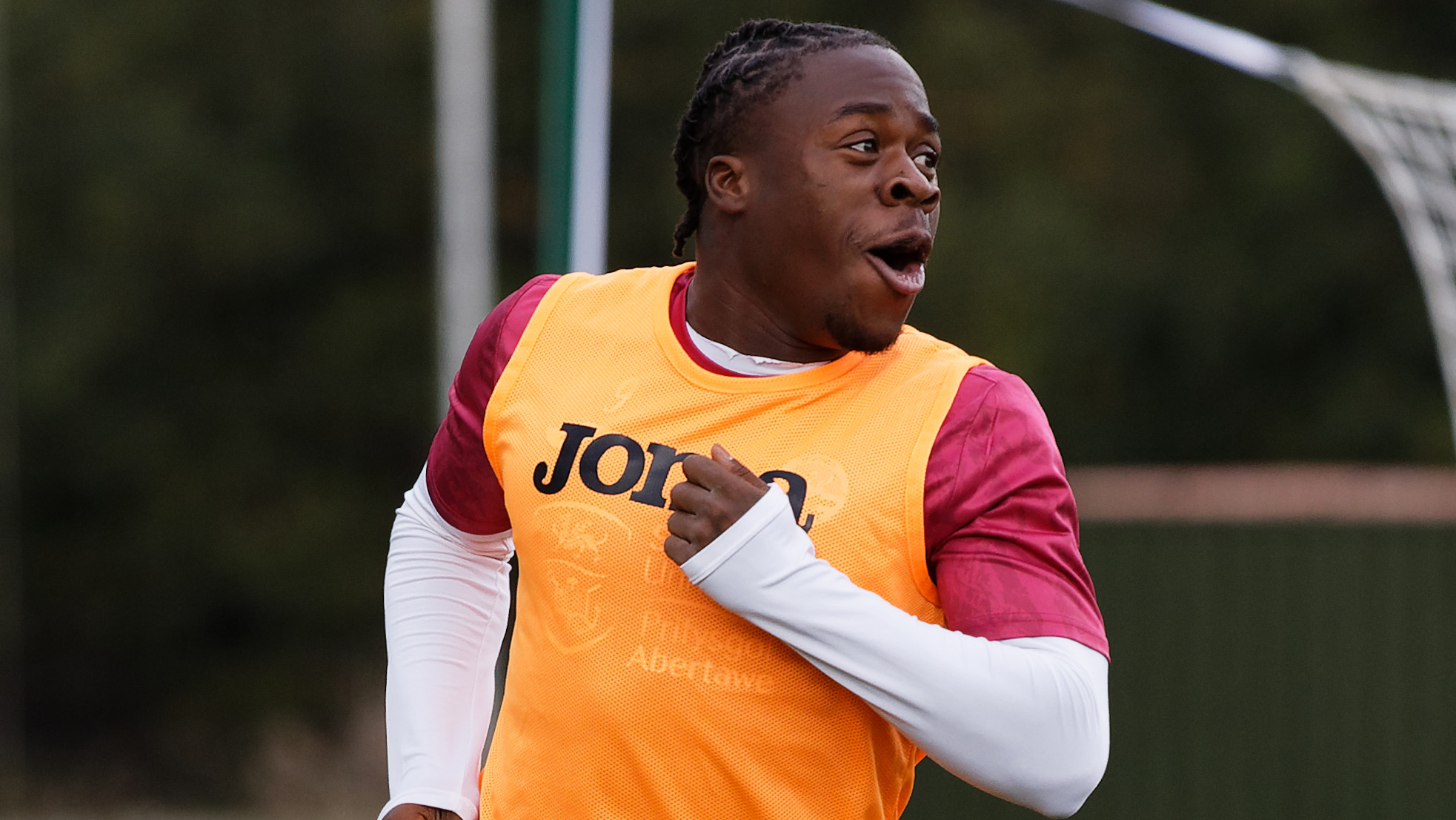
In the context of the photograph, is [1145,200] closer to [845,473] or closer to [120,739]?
[120,739]

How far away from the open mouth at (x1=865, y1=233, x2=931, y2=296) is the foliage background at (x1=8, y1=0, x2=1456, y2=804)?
52.2 ft

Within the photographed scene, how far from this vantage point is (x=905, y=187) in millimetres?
2113

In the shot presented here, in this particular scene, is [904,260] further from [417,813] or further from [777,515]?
[417,813]

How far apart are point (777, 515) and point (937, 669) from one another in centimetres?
24

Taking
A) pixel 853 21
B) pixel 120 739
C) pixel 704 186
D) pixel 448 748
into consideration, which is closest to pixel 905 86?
pixel 704 186

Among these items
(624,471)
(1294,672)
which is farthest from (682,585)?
(1294,672)

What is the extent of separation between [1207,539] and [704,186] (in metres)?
6.16

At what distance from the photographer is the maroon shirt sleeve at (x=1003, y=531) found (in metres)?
1.96

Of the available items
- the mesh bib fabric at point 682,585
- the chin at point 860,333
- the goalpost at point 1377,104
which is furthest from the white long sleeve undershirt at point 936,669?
the goalpost at point 1377,104

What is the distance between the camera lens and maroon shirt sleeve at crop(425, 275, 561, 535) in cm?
235

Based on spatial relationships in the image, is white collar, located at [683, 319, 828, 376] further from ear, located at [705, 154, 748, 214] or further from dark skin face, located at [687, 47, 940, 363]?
ear, located at [705, 154, 748, 214]

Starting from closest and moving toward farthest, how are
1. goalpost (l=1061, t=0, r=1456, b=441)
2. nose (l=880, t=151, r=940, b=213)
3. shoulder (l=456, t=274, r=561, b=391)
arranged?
nose (l=880, t=151, r=940, b=213) → shoulder (l=456, t=274, r=561, b=391) → goalpost (l=1061, t=0, r=1456, b=441)

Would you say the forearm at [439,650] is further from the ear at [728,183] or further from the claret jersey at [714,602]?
the ear at [728,183]

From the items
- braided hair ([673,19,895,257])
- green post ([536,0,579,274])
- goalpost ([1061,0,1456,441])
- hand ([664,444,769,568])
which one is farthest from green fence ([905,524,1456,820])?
hand ([664,444,769,568])
